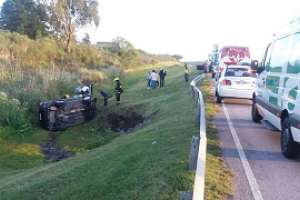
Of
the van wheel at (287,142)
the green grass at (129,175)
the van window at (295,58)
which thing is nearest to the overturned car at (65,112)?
the green grass at (129,175)

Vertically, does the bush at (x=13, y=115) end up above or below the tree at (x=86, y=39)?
below

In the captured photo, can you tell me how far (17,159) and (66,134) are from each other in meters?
5.44

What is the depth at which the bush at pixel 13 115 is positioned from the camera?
24.6 m

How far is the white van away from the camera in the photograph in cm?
945

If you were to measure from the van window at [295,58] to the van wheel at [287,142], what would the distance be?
3.24ft

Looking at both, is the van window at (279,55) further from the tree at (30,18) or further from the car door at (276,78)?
the tree at (30,18)

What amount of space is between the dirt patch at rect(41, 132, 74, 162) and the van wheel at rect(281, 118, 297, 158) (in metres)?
11.0

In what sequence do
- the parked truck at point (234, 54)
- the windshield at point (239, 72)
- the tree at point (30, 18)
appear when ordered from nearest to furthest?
1. the windshield at point (239, 72)
2. the parked truck at point (234, 54)
3. the tree at point (30, 18)

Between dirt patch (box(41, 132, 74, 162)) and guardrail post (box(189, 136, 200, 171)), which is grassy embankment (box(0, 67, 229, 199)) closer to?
guardrail post (box(189, 136, 200, 171))

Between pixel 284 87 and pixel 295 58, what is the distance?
0.83 m

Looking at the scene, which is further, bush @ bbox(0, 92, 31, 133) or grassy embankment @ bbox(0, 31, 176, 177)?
bush @ bbox(0, 92, 31, 133)

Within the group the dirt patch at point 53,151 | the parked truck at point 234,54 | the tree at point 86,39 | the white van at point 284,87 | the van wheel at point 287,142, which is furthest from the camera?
the tree at point 86,39

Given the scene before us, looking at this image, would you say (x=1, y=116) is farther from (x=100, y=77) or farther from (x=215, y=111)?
(x=100, y=77)

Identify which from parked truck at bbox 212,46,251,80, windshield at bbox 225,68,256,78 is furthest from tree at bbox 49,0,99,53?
windshield at bbox 225,68,256,78
